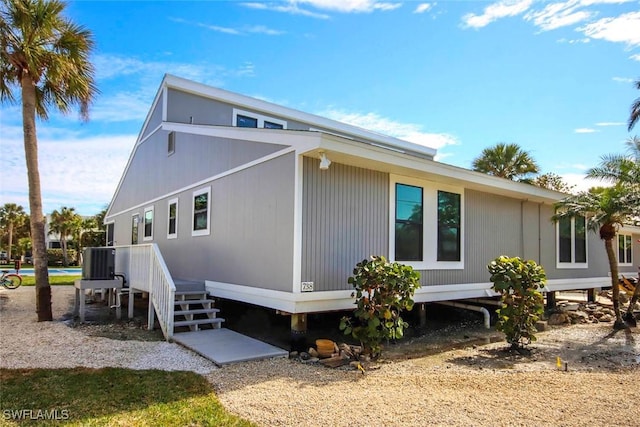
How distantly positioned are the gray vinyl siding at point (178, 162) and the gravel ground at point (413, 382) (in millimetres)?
3644

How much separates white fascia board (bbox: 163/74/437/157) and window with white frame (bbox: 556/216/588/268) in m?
6.17

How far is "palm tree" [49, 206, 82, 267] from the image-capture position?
138 ft

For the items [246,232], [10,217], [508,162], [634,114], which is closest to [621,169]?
[634,114]

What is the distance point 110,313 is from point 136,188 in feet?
18.5

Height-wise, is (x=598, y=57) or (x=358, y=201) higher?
(x=598, y=57)

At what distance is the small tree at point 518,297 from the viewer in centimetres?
676

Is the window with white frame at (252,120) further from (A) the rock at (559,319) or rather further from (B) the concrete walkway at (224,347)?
(A) the rock at (559,319)

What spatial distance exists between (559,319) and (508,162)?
38.3ft

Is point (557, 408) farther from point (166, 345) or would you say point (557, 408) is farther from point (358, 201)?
point (166, 345)

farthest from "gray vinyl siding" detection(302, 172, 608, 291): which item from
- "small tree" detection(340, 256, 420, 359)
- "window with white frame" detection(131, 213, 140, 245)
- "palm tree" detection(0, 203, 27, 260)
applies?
"palm tree" detection(0, 203, 27, 260)

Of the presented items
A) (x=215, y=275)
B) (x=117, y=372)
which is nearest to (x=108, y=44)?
(x=215, y=275)

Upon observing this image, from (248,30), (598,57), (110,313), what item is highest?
(248,30)

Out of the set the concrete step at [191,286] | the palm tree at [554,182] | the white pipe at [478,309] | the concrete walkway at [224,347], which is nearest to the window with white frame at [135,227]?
the concrete step at [191,286]

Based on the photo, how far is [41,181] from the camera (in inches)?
354
